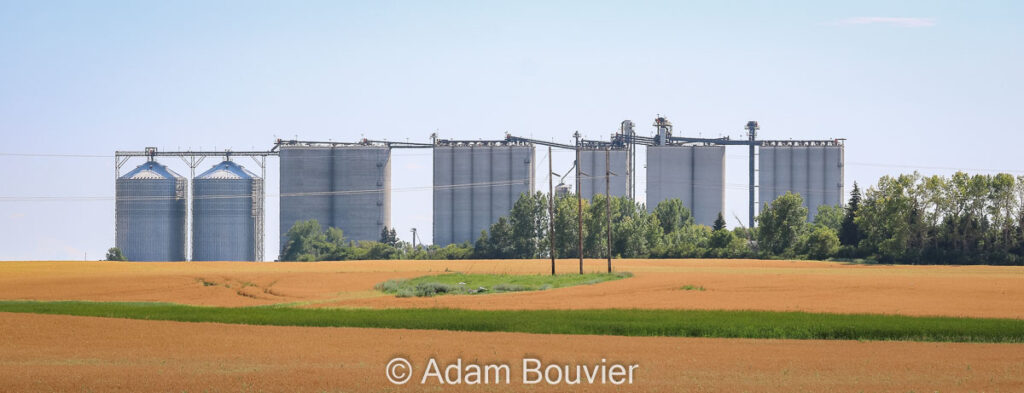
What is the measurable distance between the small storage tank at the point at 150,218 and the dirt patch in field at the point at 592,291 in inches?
2662

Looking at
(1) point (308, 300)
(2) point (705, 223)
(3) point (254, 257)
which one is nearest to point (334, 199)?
(3) point (254, 257)

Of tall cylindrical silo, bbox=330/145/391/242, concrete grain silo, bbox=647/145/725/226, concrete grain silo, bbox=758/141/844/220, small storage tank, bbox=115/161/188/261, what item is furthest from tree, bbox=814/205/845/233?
small storage tank, bbox=115/161/188/261

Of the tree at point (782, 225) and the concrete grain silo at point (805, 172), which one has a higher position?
the concrete grain silo at point (805, 172)

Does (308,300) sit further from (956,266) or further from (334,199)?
(334,199)

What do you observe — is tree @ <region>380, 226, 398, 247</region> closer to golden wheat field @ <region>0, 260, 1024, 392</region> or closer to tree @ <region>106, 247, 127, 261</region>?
tree @ <region>106, 247, 127, 261</region>

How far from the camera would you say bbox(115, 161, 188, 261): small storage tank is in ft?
495

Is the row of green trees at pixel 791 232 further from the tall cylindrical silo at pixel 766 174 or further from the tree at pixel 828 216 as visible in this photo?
the tall cylindrical silo at pixel 766 174

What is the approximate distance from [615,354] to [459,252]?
105 meters

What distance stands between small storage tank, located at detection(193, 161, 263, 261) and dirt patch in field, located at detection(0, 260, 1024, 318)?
66314 millimetres

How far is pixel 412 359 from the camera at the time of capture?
99.6ft

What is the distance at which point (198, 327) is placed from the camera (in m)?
39.9

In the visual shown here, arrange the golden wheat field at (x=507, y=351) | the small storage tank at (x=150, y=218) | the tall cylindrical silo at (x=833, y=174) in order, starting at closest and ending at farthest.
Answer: the golden wheat field at (x=507, y=351) < the small storage tank at (x=150, y=218) < the tall cylindrical silo at (x=833, y=174)

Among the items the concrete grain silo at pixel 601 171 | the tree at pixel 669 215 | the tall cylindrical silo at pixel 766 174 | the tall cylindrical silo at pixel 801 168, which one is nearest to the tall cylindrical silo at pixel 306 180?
the concrete grain silo at pixel 601 171

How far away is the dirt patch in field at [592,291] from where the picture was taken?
162 feet
